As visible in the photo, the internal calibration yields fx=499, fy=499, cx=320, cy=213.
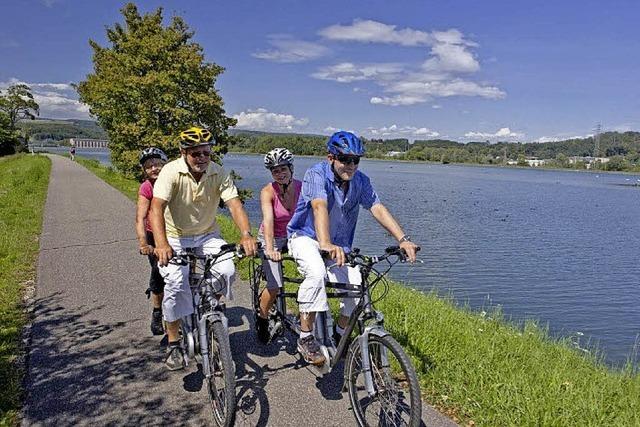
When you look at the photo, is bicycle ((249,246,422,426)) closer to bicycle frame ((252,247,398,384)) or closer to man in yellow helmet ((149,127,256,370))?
bicycle frame ((252,247,398,384))

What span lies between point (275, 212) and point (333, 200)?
1.10 meters

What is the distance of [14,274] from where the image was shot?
7477mm

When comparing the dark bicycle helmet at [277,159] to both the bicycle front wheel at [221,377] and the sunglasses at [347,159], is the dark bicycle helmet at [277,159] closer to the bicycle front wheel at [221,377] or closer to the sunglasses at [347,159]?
the sunglasses at [347,159]

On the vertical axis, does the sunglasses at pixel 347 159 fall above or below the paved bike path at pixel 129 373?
above

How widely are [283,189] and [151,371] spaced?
6.75ft

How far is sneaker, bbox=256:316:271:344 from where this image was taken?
495 cm

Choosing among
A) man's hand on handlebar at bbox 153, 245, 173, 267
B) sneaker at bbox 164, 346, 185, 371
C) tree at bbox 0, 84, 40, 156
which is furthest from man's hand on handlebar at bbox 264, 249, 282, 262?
tree at bbox 0, 84, 40, 156

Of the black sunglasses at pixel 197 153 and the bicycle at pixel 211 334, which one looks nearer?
the bicycle at pixel 211 334

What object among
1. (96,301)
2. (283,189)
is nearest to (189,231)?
(283,189)

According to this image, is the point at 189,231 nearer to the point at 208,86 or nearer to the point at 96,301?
the point at 96,301

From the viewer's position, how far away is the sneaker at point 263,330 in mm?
4950

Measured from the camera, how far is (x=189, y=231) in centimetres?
437

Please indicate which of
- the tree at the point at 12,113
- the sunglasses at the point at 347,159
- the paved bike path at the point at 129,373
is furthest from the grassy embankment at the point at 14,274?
the tree at the point at 12,113

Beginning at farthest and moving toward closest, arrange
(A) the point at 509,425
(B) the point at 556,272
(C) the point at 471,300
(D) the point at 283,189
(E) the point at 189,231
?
(B) the point at 556,272
(C) the point at 471,300
(D) the point at 283,189
(E) the point at 189,231
(A) the point at 509,425
